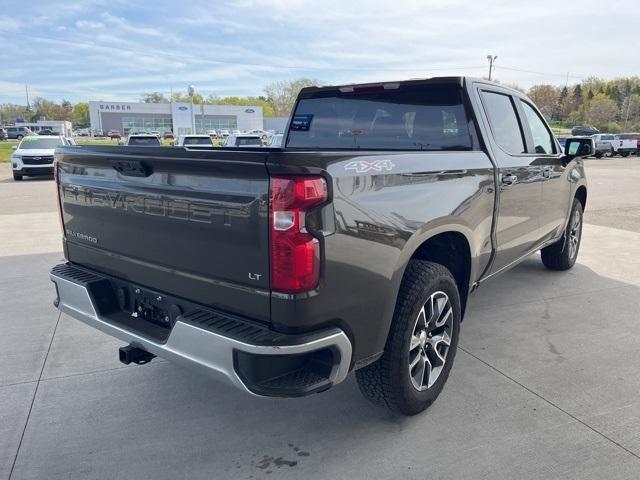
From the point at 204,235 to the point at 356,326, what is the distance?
0.83m

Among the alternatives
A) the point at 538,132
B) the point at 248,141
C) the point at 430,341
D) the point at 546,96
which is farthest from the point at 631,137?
the point at 546,96

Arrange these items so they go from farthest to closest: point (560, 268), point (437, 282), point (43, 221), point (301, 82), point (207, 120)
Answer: point (207, 120), point (301, 82), point (43, 221), point (560, 268), point (437, 282)

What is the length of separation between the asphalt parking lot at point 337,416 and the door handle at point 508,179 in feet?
4.25

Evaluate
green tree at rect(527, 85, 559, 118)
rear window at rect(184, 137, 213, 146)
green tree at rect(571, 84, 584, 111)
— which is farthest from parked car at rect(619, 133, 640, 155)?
green tree at rect(527, 85, 559, 118)

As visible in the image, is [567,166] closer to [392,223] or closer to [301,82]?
[392,223]

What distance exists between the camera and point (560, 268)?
6211 millimetres

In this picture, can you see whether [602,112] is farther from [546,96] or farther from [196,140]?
[196,140]

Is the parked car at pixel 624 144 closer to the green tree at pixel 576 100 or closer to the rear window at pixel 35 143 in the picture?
the rear window at pixel 35 143

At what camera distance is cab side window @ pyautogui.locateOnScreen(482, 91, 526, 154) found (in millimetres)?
3943

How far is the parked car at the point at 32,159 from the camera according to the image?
1800 cm

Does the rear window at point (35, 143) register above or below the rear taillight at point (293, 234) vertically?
above

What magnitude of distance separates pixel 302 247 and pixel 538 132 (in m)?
3.58

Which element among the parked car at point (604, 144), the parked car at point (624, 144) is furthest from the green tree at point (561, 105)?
the parked car at point (604, 144)

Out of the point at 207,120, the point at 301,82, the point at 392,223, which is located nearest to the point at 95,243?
the point at 392,223
